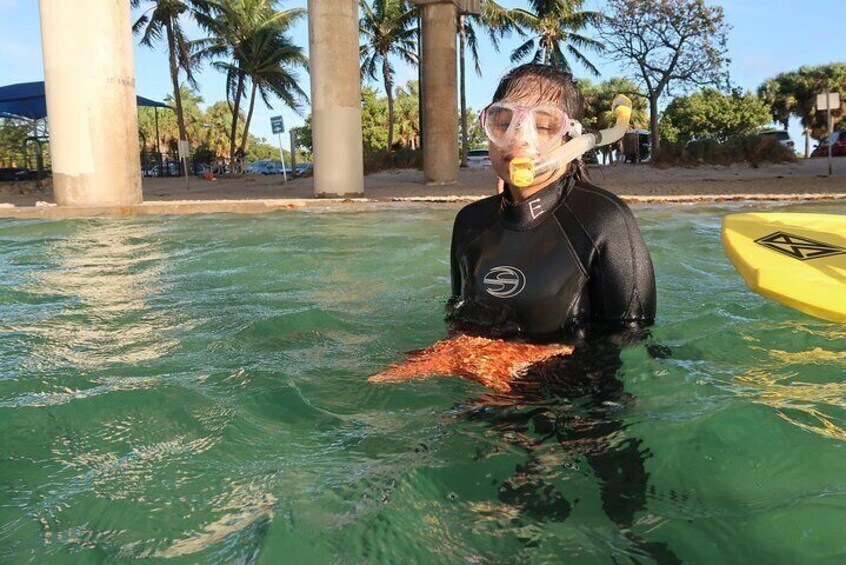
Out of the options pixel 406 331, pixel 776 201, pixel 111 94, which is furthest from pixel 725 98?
pixel 406 331

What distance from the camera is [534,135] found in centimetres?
224

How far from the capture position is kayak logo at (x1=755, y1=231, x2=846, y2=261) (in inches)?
137

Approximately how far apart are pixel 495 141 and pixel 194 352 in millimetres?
1807

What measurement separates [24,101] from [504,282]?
2710 cm

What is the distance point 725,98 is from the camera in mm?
40469

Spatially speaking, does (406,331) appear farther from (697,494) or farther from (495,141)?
(697,494)

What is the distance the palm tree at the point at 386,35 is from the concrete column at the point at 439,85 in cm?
1170

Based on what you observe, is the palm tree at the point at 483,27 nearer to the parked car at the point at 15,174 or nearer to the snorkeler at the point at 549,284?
the parked car at the point at 15,174

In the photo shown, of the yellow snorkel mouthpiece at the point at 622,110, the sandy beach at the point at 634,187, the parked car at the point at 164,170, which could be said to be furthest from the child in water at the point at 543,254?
the parked car at the point at 164,170

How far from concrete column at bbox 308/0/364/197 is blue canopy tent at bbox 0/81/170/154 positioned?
42.3 ft

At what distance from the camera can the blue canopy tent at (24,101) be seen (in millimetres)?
24237

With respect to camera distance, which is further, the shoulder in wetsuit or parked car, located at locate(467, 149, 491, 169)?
parked car, located at locate(467, 149, 491, 169)

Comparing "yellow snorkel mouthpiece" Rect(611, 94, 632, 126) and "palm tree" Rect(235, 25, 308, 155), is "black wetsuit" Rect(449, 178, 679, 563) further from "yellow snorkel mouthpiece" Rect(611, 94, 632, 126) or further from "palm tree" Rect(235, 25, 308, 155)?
"palm tree" Rect(235, 25, 308, 155)

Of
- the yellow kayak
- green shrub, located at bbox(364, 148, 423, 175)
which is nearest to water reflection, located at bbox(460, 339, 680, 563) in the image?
the yellow kayak
